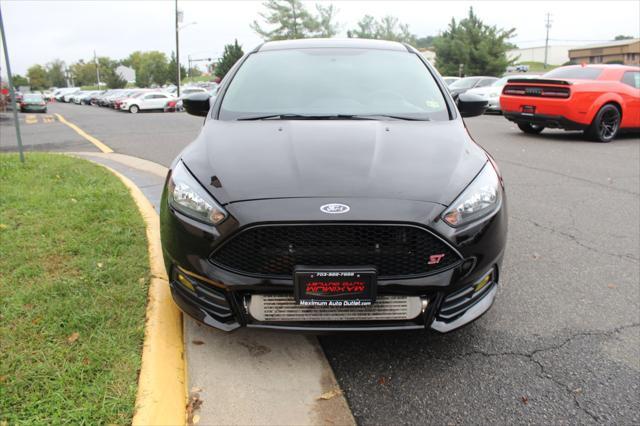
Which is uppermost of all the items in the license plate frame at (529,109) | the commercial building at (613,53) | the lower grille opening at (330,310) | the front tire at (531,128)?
the commercial building at (613,53)

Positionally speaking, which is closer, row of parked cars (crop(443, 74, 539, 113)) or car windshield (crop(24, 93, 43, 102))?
row of parked cars (crop(443, 74, 539, 113))

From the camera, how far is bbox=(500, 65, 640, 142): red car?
9.59m

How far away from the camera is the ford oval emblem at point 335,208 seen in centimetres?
219

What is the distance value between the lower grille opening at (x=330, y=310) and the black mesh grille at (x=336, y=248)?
4.7 inches

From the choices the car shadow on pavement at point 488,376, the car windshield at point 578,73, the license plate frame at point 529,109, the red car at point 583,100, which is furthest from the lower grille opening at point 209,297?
the car windshield at point 578,73

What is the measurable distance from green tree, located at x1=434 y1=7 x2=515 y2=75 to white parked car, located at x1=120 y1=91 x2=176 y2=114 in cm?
2569

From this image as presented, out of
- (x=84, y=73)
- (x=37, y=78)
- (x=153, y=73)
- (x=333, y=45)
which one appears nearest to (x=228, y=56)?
(x=153, y=73)

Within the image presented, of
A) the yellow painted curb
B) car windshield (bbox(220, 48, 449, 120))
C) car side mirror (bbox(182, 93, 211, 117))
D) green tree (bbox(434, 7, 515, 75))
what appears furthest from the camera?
green tree (bbox(434, 7, 515, 75))

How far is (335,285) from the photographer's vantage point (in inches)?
85.7

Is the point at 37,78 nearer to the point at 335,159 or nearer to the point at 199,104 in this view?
the point at 199,104

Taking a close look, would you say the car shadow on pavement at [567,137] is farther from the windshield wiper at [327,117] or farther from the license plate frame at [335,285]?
the license plate frame at [335,285]

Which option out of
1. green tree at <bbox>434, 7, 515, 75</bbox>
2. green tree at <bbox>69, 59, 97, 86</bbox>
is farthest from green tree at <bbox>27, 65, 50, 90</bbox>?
green tree at <bbox>434, 7, 515, 75</bbox>

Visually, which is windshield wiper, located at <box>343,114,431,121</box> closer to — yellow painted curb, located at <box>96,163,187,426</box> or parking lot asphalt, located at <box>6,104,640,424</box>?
parking lot asphalt, located at <box>6,104,640,424</box>

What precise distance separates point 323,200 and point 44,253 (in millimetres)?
2246
